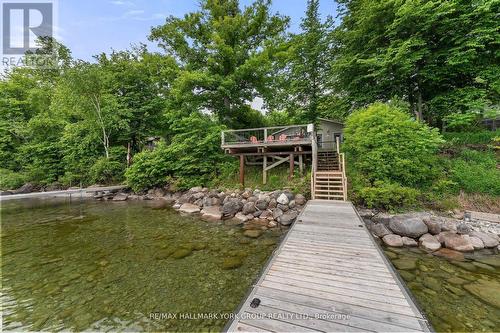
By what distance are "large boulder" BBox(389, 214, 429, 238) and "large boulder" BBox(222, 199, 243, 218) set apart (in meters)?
5.99

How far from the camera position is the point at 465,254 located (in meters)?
5.33

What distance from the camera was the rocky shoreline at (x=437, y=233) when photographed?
5.55m

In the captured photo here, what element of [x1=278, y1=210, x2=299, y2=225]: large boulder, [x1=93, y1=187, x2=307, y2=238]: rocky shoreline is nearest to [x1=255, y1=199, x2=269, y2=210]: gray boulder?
[x1=93, y1=187, x2=307, y2=238]: rocky shoreline

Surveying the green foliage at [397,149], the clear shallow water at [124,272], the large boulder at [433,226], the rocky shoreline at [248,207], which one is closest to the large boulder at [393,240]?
the large boulder at [433,226]

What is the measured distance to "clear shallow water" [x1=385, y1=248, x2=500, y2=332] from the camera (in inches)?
130

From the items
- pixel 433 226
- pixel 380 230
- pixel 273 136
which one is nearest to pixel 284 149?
pixel 273 136

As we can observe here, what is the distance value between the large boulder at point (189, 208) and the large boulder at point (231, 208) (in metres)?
1.63

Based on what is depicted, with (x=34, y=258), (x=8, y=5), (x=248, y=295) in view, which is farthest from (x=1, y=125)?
(x=248, y=295)

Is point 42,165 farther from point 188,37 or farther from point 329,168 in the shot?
point 329,168

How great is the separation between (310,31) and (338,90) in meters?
5.03

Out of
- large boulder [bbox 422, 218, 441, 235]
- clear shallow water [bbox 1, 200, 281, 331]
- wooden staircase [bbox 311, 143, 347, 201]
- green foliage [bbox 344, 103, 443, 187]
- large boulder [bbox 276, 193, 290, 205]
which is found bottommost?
clear shallow water [bbox 1, 200, 281, 331]

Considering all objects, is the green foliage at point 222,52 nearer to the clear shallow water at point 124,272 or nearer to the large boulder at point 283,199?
the large boulder at point 283,199

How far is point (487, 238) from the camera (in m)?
5.66

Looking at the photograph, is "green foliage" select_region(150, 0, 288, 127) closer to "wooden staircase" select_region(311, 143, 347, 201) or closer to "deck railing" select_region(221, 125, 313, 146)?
"deck railing" select_region(221, 125, 313, 146)
